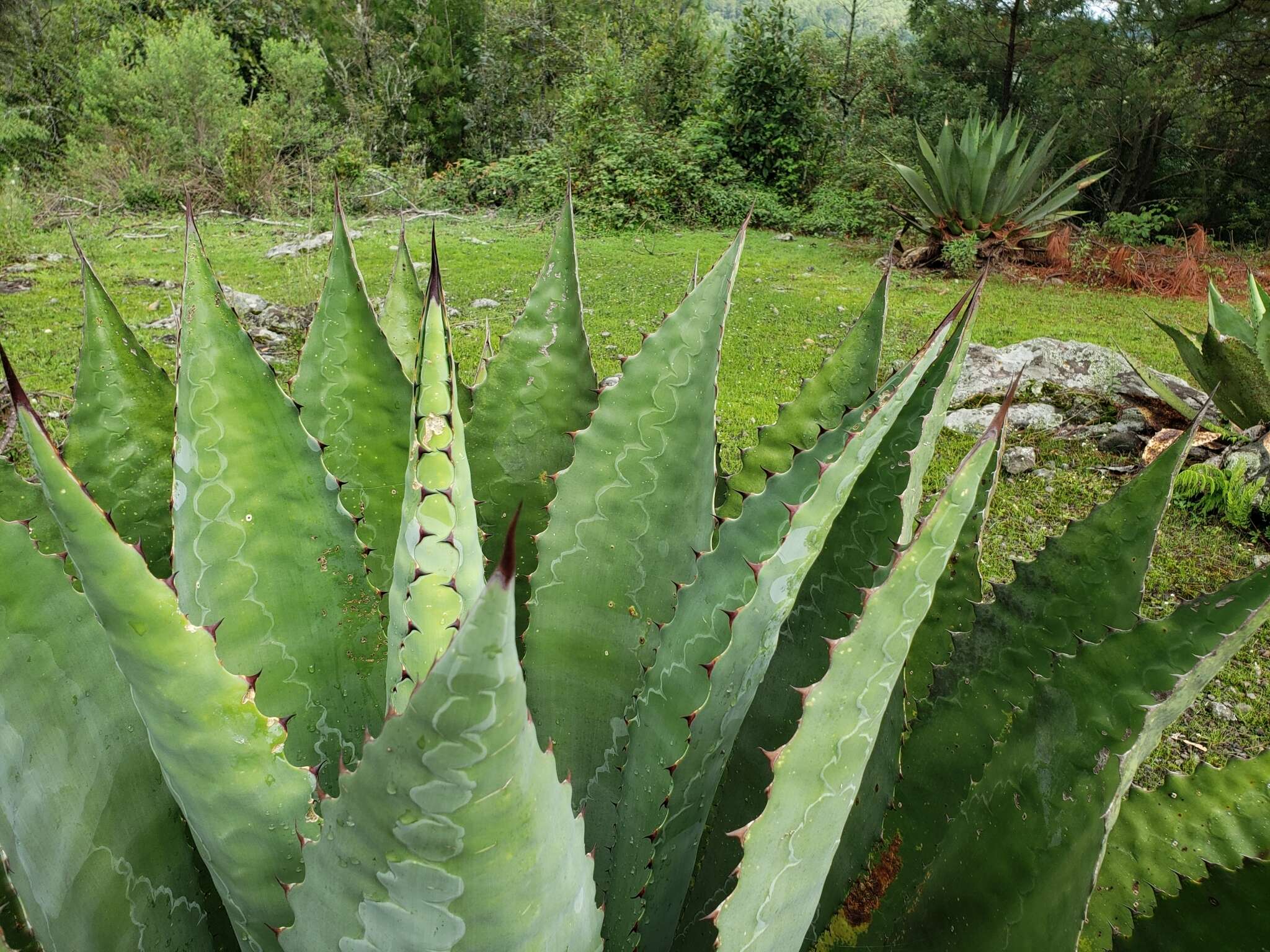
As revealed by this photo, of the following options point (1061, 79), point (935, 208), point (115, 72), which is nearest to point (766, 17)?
point (1061, 79)

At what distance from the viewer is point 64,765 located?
0.63m

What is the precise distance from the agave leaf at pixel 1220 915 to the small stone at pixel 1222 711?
2.29m

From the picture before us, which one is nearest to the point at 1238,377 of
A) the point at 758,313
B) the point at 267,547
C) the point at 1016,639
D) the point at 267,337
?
the point at 758,313

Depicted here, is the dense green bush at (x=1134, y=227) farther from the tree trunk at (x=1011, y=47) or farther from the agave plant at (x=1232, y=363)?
the agave plant at (x=1232, y=363)

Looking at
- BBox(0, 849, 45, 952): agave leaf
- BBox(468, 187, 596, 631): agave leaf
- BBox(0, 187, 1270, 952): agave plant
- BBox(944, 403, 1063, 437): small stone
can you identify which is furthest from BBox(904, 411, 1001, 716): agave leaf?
BBox(944, 403, 1063, 437): small stone

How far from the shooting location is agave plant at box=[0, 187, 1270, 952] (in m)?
0.53

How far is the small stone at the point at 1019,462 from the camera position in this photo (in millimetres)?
4102

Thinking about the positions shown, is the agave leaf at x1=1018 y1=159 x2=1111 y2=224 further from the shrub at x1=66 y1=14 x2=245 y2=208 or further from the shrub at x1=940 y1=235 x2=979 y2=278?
the shrub at x1=66 y1=14 x2=245 y2=208

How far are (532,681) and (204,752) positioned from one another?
1.09 ft

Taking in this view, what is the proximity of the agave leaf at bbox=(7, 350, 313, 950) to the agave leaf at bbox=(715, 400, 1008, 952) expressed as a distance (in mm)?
329

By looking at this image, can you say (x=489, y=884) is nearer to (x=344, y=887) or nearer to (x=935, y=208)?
(x=344, y=887)

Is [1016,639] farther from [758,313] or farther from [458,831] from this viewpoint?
[758,313]

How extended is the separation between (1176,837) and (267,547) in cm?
91

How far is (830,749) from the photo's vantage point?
23.0 inches
